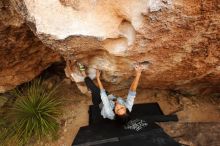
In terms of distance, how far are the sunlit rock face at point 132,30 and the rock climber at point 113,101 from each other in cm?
29

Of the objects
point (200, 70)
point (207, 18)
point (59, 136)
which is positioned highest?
point (207, 18)

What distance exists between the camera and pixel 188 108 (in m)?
5.81

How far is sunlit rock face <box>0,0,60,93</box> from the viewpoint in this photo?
456cm

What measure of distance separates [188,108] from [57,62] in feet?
7.83

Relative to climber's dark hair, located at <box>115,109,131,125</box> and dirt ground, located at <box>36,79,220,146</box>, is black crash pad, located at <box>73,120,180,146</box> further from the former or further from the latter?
dirt ground, located at <box>36,79,220,146</box>

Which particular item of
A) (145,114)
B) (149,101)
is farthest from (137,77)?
(149,101)

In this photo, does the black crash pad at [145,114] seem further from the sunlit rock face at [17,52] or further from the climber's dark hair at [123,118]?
the sunlit rock face at [17,52]

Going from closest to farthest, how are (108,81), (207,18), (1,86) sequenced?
(207,18) → (108,81) → (1,86)

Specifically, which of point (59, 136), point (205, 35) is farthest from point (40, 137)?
point (205, 35)

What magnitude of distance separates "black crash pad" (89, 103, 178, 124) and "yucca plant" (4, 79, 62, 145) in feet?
2.49

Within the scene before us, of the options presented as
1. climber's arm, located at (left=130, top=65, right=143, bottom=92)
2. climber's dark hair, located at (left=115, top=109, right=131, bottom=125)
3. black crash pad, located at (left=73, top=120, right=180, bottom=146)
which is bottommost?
black crash pad, located at (left=73, top=120, right=180, bottom=146)

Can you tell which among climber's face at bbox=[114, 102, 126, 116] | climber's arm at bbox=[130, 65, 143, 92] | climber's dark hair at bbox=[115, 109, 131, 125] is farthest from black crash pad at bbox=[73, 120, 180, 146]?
climber's arm at bbox=[130, 65, 143, 92]

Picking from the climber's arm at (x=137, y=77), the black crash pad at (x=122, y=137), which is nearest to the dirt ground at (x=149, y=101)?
the black crash pad at (x=122, y=137)

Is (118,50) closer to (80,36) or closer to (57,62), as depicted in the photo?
(80,36)
